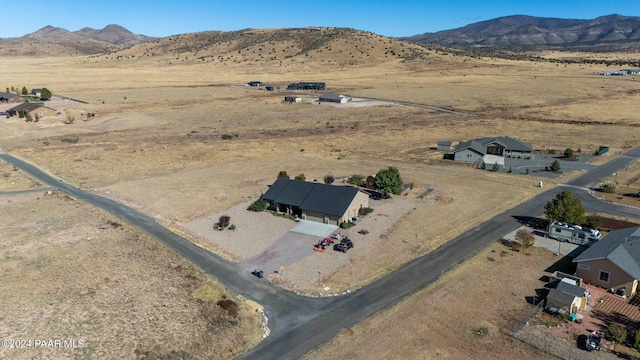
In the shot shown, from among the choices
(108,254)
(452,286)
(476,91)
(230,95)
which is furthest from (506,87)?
(108,254)

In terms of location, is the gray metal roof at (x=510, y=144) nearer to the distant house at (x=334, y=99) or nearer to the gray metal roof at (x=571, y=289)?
the gray metal roof at (x=571, y=289)

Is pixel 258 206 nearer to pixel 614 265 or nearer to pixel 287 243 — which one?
pixel 287 243

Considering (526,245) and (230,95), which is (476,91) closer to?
(230,95)

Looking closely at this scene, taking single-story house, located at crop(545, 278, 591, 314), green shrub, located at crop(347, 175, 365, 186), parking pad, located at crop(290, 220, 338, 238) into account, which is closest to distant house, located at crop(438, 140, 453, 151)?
green shrub, located at crop(347, 175, 365, 186)

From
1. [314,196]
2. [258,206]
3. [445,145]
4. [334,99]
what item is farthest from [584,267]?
[334,99]

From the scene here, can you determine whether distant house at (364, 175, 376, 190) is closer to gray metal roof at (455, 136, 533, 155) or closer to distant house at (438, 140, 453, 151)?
gray metal roof at (455, 136, 533, 155)

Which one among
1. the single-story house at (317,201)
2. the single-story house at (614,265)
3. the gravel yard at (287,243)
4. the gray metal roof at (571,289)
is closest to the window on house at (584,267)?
the single-story house at (614,265)
